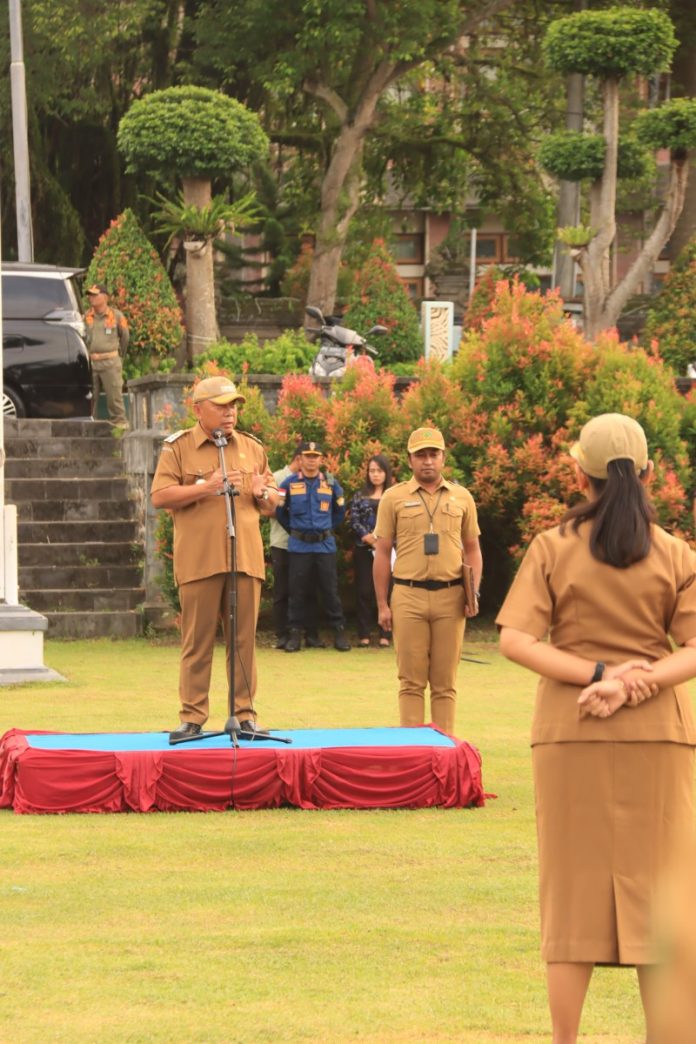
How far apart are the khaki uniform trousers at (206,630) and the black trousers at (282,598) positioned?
811 cm

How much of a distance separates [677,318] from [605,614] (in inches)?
821

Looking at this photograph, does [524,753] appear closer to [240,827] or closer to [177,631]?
[240,827]

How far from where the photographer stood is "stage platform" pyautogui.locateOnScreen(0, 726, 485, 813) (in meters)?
8.87

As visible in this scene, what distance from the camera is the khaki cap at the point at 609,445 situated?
4.82 metres

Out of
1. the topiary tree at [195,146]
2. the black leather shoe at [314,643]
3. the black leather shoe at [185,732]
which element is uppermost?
the topiary tree at [195,146]

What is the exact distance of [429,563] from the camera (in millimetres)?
9516

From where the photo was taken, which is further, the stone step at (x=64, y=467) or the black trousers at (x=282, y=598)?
the stone step at (x=64, y=467)

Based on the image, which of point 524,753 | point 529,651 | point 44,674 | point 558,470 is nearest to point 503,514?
point 558,470

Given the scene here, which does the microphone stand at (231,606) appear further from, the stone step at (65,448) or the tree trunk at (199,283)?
the tree trunk at (199,283)

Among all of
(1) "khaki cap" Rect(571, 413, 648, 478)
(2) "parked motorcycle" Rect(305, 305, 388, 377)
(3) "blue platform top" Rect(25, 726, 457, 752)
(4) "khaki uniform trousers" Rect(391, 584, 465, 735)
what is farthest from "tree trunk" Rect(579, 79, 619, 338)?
(1) "khaki cap" Rect(571, 413, 648, 478)

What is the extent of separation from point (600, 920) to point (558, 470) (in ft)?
44.2

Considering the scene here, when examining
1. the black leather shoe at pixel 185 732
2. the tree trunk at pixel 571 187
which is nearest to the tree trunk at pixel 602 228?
the tree trunk at pixel 571 187

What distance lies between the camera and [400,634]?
31.5 feet

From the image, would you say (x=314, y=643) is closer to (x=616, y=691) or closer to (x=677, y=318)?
(x=677, y=318)
